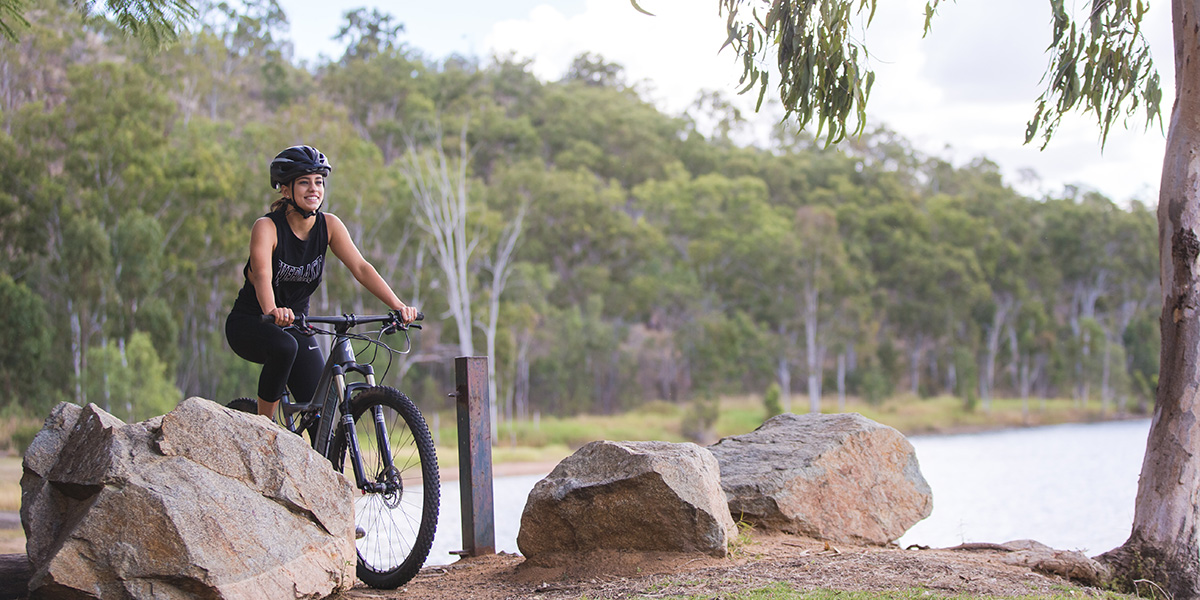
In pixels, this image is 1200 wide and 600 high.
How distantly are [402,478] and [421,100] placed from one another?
37.9 m

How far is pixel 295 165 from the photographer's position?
12.4ft

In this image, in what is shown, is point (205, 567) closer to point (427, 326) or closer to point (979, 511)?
point (979, 511)

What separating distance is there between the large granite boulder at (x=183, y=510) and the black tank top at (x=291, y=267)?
0.50 m

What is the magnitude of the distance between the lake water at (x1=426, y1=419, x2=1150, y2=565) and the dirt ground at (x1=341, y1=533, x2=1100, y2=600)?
3.60 metres

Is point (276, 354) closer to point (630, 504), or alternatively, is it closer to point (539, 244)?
point (630, 504)

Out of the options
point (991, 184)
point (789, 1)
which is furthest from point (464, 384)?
point (991, 184)

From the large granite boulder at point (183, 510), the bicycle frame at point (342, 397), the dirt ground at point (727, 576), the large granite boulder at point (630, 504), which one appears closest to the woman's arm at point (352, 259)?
the bicycle frame at point (342, 397)

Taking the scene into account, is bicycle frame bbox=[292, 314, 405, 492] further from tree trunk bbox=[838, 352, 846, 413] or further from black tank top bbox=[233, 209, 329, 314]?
tree trunk bbox=[838, 352, 846, 413]

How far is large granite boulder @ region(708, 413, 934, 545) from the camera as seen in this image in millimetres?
4949

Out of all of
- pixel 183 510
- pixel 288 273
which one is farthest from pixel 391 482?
pixel 288 273

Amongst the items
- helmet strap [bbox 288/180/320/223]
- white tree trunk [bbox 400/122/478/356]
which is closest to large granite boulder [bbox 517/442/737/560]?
helmet strap [bbox 288/180/320/223]

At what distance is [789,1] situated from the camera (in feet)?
17.1

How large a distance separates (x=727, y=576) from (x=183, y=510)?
1.78 metres

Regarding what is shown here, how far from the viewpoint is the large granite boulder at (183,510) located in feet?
10.1
